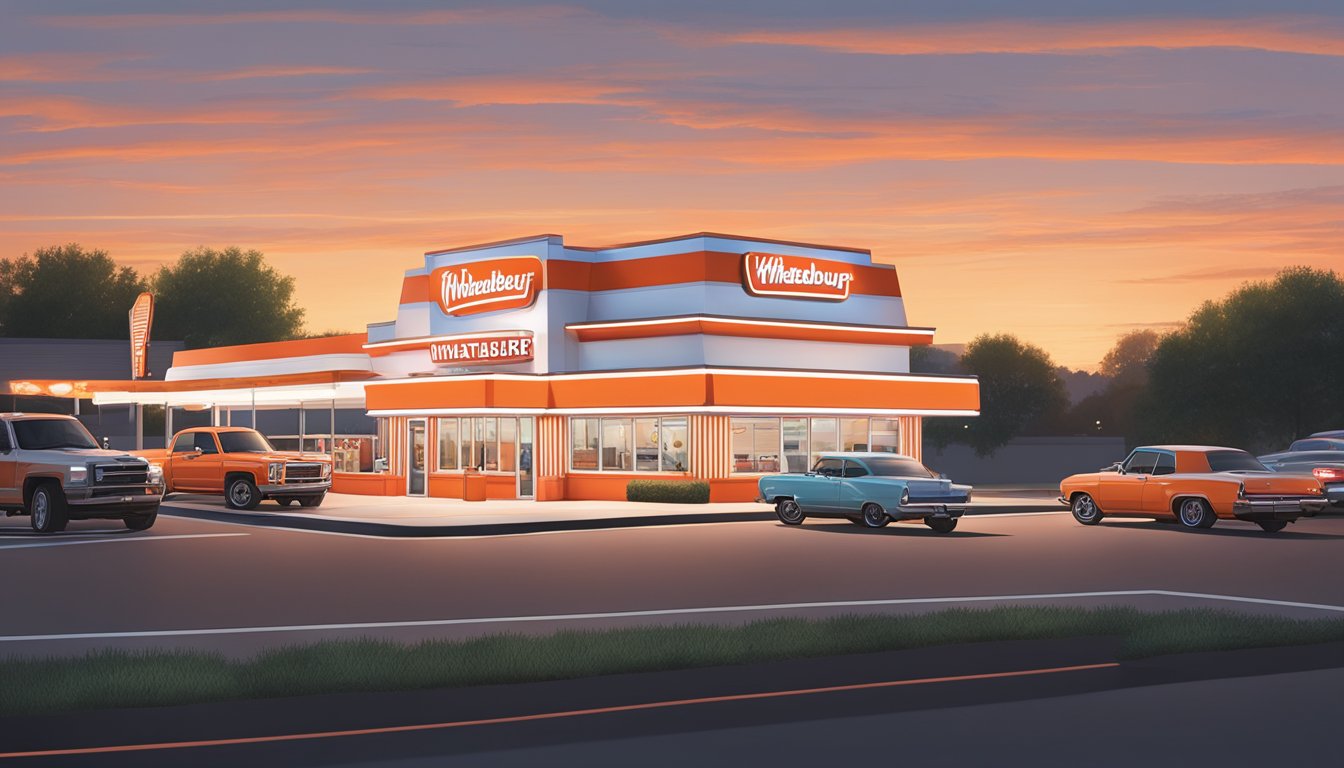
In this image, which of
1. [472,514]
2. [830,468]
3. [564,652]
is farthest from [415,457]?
[564,652]

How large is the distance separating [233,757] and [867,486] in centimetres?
2537

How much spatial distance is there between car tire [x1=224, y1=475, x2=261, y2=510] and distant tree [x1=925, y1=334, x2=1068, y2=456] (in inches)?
2896

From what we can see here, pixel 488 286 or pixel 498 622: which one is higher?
pixel 488 286

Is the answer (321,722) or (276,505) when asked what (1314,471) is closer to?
(276,505)

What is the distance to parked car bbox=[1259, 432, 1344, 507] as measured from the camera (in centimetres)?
3791

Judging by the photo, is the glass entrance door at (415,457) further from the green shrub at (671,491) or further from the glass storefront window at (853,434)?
the glass storefront window at (853,434)

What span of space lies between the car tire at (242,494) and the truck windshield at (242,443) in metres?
0.92

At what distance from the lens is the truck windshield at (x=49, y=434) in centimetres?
3247

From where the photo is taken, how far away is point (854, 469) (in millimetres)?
34656

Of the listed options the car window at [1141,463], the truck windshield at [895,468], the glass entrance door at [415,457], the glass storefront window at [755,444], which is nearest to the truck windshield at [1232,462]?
the car window at [1141,463]

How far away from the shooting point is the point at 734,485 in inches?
1831

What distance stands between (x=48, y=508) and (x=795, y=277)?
26067 millimetres

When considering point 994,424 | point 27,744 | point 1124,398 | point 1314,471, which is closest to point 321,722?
point 27,744

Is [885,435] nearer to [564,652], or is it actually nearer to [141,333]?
[141,333]
